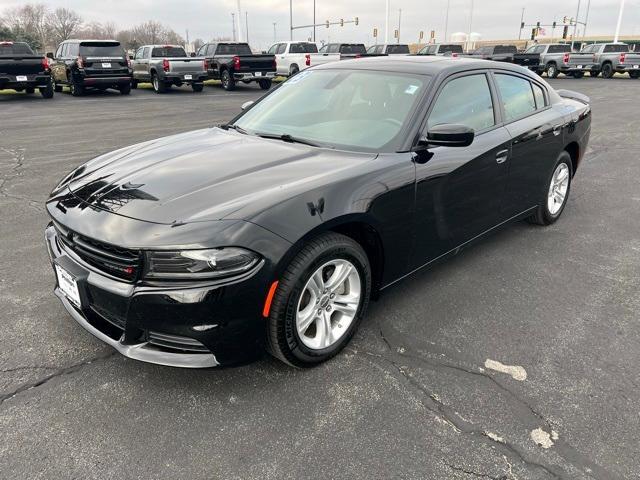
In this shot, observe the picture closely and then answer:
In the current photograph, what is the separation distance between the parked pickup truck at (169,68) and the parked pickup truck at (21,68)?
4017mm

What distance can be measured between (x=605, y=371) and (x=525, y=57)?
95.8 feet

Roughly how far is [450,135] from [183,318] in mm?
1842

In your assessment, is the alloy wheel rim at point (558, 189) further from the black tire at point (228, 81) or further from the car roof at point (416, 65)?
the black tire at point (228, 81)

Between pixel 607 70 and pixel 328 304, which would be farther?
pixel 607 70

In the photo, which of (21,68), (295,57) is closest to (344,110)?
(21,68)

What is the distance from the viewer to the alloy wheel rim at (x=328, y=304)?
2.63 meters

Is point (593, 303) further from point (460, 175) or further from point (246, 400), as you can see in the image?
point (246, 400)

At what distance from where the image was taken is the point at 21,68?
1550 centimetres

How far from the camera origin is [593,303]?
3.53 meters

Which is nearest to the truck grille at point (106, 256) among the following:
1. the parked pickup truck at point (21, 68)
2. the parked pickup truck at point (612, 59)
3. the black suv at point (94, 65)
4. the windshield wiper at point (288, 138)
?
the windshield wiper at point (288, 138)

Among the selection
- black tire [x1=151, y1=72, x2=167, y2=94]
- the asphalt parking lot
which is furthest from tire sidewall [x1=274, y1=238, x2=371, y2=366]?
black tire [x1=151, y1=72, x2=167, y2=94]

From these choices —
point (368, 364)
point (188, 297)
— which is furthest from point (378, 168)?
point (188, 297)

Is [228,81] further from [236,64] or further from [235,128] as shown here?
[235,128]

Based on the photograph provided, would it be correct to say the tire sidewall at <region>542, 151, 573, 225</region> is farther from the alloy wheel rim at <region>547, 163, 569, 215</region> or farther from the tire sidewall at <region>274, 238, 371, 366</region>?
the tire sidewall at <region>274, 238, 371, 366</region>
